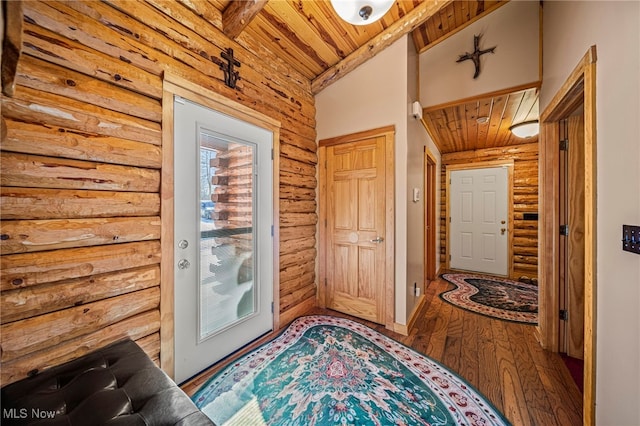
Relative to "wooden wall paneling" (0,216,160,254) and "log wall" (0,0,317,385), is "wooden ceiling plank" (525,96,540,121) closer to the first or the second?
"log wall" (0,0,317,385)

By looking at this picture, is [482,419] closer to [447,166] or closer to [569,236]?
[569,236]

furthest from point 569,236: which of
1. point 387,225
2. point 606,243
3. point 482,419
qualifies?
point 482,419

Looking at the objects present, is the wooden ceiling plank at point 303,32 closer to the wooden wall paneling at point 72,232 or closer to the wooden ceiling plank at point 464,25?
the wooden ceiling plank at point 464,25

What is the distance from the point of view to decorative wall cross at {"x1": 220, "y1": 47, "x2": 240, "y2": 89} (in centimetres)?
192

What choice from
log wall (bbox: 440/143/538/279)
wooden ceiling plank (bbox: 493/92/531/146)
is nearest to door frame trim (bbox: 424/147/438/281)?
wooden ceiling plank (bbox: 493/92/531/146)

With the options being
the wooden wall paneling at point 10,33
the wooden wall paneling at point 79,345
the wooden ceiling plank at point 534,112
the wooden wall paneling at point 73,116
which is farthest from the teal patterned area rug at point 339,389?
the wooden ceiling plank at point 534,112

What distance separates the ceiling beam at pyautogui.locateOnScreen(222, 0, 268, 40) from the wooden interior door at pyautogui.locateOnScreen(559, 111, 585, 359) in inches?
107

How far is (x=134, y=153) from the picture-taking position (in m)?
1.42

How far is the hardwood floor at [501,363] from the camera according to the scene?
150 centimetres

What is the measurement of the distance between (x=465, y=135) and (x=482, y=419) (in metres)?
4.00

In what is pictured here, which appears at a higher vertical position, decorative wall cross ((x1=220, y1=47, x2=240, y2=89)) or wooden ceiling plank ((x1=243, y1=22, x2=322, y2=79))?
wooden ceiling plank ((x1=243, y1=22, x2=322, y2=79))

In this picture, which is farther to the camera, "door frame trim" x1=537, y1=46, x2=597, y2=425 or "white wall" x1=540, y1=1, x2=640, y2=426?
"door frame trim" x1=537, y1=46, x2=597, y2=425

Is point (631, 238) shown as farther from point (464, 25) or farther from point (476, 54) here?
point (464, 25)

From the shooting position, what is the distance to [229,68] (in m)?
1.95
